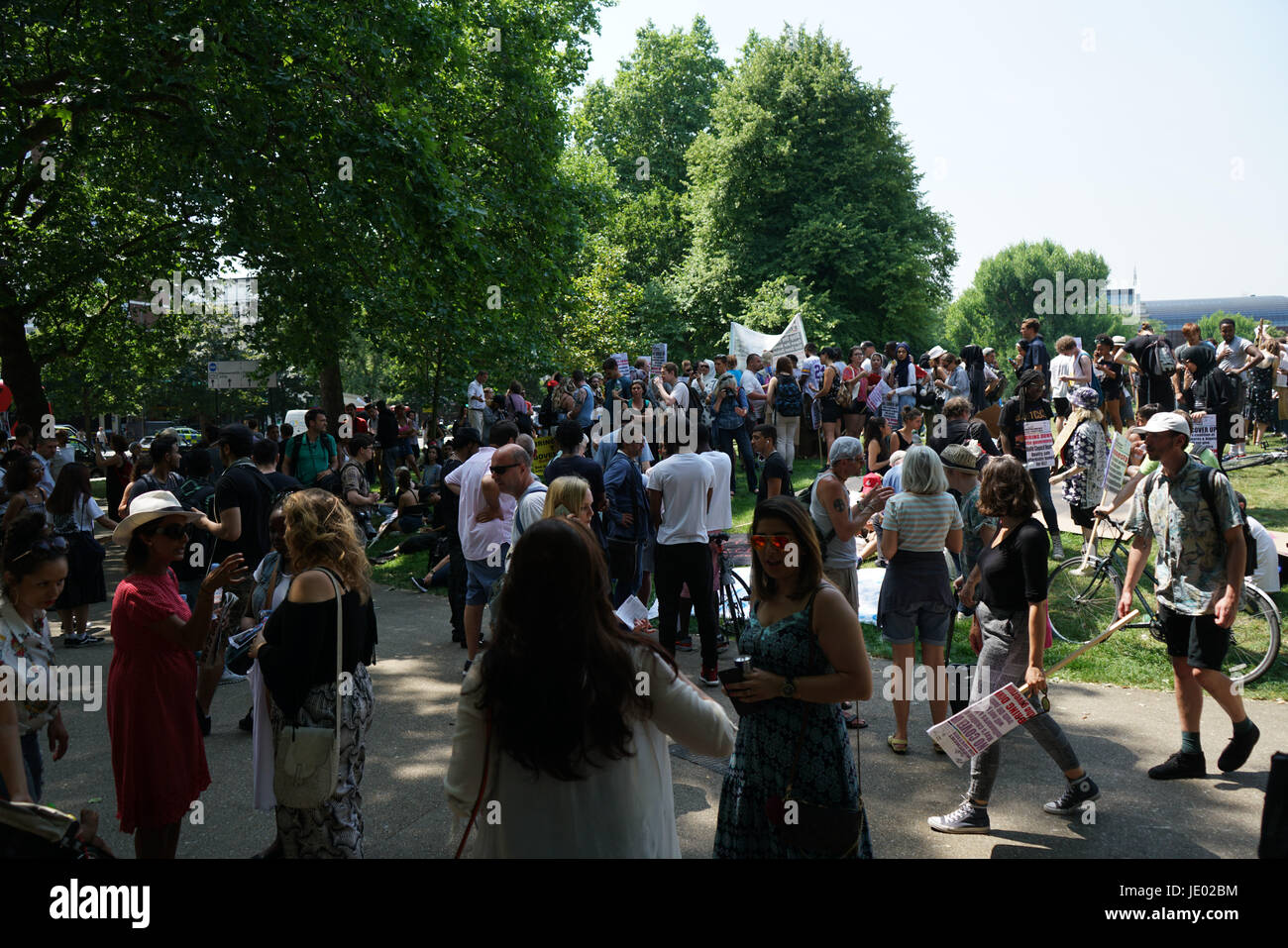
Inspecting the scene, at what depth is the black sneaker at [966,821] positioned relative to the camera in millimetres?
4668

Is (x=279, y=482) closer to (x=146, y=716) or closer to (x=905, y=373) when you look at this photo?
(x=146, y=716)

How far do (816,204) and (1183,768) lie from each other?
3099 centimetres

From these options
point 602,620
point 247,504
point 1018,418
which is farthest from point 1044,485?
point 602,620

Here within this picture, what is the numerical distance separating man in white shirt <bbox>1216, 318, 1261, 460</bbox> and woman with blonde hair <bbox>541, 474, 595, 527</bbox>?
12.8 meters

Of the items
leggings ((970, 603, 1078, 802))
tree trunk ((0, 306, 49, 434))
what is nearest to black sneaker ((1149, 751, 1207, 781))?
leggings ((970, 603, 1078, 802))

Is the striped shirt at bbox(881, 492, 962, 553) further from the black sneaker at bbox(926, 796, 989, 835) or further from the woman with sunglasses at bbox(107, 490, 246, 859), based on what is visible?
the woman with sunglasses at bbox(107, 490, 246, 859)

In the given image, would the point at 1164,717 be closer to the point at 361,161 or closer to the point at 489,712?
the point at 489,712

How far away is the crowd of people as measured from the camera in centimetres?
236

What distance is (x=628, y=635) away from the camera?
2.40 m

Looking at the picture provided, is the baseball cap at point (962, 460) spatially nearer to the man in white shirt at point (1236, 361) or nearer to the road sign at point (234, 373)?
the man in white shirt at point (1236, 361)

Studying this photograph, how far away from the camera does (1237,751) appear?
5.21 meters

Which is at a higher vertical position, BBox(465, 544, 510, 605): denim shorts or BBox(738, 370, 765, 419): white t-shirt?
BBox(738, 370, 765, 419): white t-shirt
